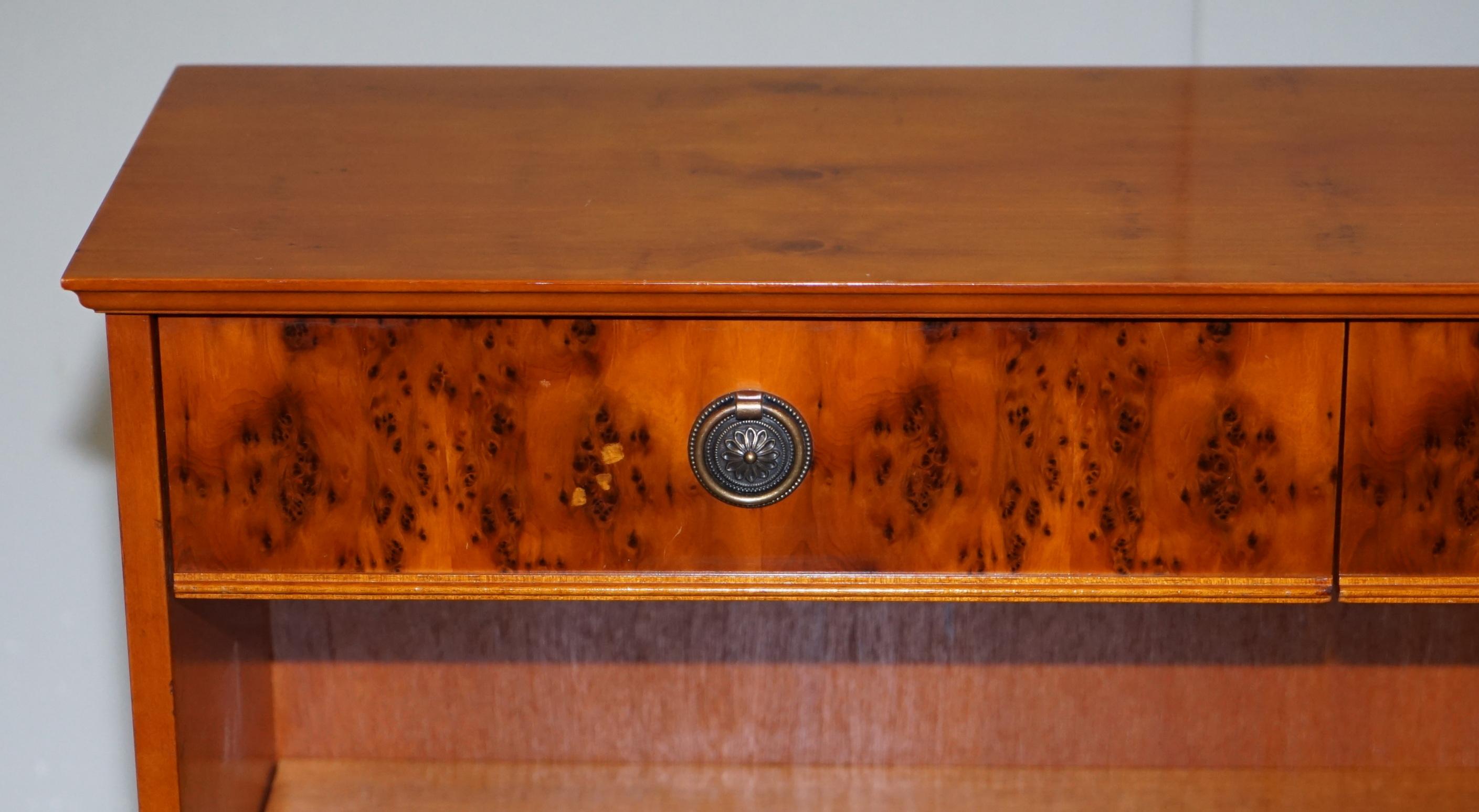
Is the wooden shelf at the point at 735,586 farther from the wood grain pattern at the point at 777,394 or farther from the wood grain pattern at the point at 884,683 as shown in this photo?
the wood grain pattern at the point at 884,683

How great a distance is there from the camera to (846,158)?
95cm

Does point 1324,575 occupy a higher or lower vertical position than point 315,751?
higher

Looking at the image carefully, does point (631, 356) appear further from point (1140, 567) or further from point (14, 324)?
point (14, 324)

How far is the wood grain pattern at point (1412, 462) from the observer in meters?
0.80

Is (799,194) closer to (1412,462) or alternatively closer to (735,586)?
(735,586)

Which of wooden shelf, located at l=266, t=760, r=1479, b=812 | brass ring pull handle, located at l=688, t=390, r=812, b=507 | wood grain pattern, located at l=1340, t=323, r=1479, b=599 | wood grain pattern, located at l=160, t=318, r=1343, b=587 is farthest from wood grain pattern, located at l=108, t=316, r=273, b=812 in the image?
wood grain pattern, located at l=1340, t=323, r=1479, b=599

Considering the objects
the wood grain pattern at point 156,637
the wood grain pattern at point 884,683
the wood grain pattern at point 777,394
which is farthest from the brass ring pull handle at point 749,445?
the wood grain pattern at point 884,683

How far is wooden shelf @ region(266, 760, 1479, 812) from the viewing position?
1238 millimetres

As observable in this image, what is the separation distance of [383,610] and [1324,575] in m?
0.82

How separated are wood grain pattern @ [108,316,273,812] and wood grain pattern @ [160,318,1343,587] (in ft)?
0.05

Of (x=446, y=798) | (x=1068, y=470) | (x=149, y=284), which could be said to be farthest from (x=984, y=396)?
(x=446, y=798)

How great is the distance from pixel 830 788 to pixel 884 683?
0.11 metres

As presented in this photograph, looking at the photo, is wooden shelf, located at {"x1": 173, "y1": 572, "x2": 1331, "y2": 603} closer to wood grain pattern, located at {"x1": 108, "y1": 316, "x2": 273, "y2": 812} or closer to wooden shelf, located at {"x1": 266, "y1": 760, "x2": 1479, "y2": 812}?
wood grain pattern, located at {"x1": 108, "y1": 316, "x2": 273, "y2": 812}

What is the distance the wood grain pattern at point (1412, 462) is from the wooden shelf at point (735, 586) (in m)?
0.04
